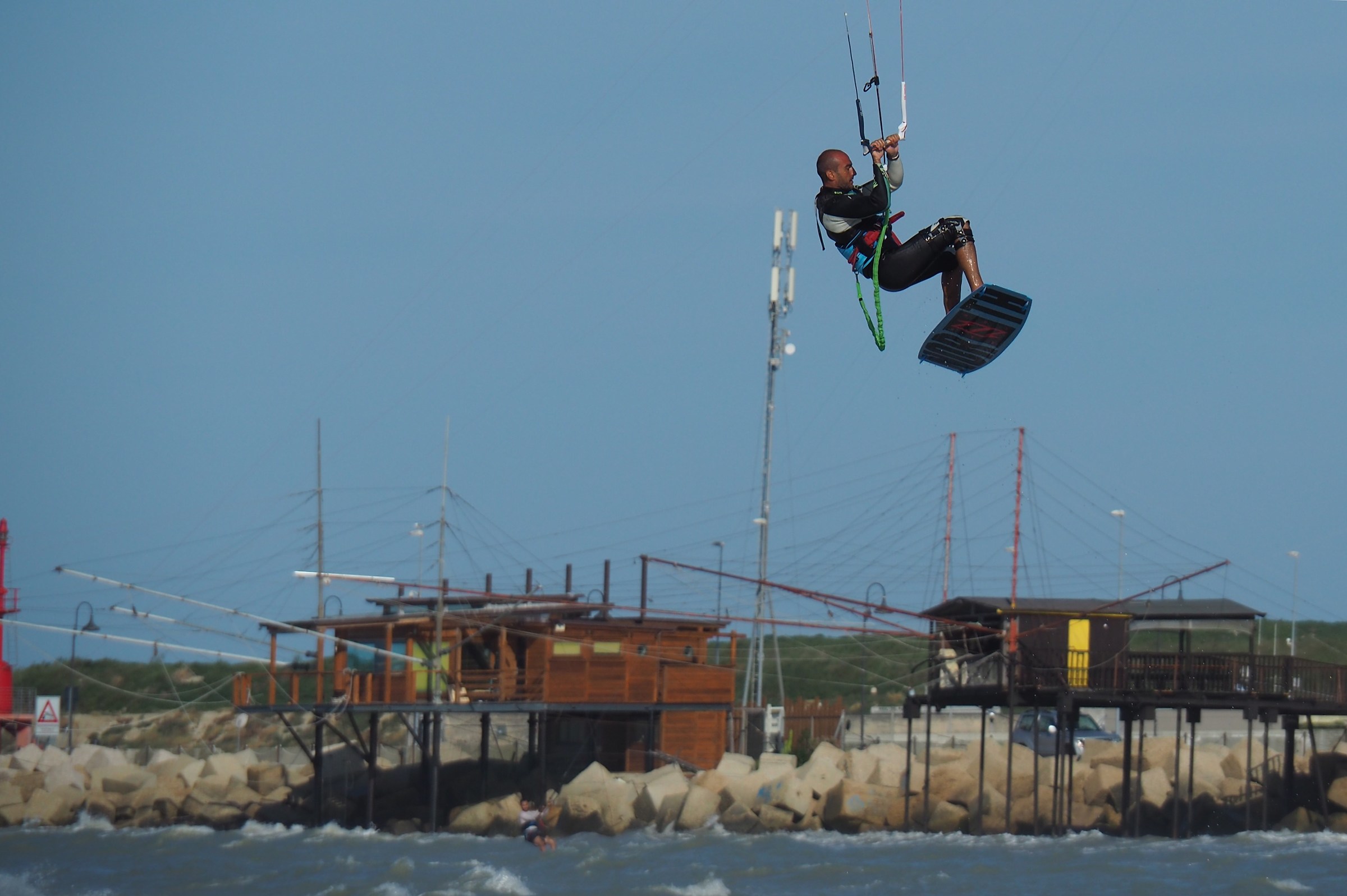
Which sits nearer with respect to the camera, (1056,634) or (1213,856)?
(1213,856)

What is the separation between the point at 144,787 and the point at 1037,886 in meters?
27.3

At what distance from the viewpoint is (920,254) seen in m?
13.2

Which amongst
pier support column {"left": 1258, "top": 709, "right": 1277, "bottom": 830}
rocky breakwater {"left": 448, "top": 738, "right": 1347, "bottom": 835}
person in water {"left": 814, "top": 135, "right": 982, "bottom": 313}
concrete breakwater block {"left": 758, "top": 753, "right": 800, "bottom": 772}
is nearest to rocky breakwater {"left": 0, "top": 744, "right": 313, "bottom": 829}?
rocky breakwater {"left": 448, "top": 738, "right": 1347, "bottom": 835}

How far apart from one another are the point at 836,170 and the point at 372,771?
98.0 ft

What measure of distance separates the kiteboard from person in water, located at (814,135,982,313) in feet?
0.56

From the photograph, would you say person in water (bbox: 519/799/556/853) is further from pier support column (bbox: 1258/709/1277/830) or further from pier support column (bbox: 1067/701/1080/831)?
pier support column (bbox: 1258/709/1277/830)

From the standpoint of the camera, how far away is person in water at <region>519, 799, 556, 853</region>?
112 feet

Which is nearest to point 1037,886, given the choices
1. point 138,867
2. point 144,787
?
point 138,867

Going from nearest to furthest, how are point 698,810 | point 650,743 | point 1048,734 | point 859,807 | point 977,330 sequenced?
point 977,330, point 698,810, point 859,807, point 650,743, point 1048,734

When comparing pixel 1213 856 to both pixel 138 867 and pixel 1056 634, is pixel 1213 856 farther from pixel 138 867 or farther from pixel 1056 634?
pixel 138 867

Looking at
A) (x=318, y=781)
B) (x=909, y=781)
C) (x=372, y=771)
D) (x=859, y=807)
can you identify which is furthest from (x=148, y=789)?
(x=909, y=781)

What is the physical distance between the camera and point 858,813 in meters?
36.1

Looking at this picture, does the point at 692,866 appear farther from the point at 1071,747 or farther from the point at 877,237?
the point at 877,237

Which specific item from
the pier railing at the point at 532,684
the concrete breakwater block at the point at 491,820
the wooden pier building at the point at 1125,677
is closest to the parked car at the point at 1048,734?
the wooden pier building at the point at 1125,677
